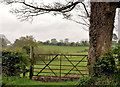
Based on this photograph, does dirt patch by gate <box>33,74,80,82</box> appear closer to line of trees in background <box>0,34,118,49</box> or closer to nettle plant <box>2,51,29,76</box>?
nettle plant <box>2,51,29,76</box>

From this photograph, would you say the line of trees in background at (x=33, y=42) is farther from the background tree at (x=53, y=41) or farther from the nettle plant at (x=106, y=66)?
the nettle plant at (x=106, y=66)

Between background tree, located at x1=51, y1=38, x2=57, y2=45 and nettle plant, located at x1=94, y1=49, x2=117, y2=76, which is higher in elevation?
background tree, located at x1=51, y1=38, x2=57, y2=45

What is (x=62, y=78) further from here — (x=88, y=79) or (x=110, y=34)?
(x=110, y=34)

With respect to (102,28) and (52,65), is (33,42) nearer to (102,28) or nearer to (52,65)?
(52,65)

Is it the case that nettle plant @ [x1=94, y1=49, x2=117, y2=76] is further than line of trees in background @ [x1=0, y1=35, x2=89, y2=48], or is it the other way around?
line of trees in background @ [x1=0, y1=35, x2=89, y2=48]

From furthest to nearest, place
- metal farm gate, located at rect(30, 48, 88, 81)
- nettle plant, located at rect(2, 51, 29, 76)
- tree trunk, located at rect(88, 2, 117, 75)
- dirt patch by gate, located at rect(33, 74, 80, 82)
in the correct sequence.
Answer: metal farm gate, located at rect(30, 48, 88, 81) < dirt patch by gate, located at rect(33, 74, 80, 82) < nettle plant, located at rect(2, 51, 29, 76) < tree trunk, located at rect(88, 2, 117, 75)

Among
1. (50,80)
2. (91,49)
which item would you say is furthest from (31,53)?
(91,49)

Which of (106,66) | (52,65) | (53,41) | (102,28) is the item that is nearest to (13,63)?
(52,65)

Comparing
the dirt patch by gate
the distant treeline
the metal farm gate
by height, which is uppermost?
the distant treeline

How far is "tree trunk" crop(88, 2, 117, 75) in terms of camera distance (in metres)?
6.04

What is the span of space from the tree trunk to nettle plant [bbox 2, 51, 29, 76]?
3.20 m

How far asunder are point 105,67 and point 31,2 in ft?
16.5

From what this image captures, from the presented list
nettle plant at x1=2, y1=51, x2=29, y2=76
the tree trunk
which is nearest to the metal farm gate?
nettle plant at x1=2, y1=51, x2=29, y2=76

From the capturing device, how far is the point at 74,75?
7.76m
